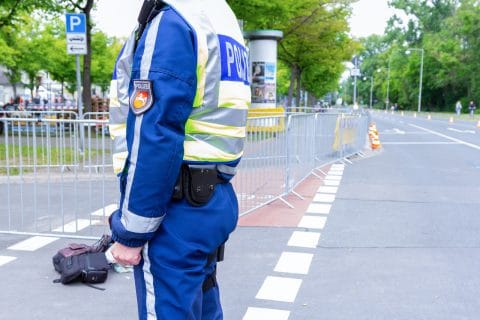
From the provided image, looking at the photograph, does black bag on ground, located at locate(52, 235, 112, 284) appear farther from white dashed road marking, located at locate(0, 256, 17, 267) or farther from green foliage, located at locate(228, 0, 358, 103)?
green foliage, located at locate(228, 0, 358, 103)

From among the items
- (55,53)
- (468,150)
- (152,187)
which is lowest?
(468,150)

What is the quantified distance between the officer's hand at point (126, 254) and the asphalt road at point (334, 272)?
189 centimetres

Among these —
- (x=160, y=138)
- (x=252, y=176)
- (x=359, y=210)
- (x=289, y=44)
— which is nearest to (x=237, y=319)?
(x=160, y=138)

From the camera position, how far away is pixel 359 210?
765 cm

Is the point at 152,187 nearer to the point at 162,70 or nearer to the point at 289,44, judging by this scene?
the point at 162,70

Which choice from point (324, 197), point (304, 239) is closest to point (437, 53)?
point (324, 197)

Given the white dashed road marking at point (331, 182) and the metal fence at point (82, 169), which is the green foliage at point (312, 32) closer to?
the white dashed road marking at point (331, 182)

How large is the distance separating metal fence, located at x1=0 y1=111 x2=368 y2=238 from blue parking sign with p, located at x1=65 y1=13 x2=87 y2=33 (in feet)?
10.3

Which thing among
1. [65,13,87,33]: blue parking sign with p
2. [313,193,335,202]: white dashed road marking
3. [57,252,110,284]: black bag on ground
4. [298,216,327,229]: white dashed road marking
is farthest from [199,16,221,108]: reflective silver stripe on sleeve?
[65,13,87,33]: blue parking sign with p

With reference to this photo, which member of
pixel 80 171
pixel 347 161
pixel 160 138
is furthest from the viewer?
pixel 347 161

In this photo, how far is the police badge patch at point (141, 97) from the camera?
2.06 meters

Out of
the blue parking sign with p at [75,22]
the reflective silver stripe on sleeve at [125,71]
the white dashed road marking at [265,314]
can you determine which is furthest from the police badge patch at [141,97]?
the blue parking sign with p at [75,22]

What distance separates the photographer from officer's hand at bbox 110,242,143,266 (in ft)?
7.22

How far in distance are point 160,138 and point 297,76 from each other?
34.0 m
